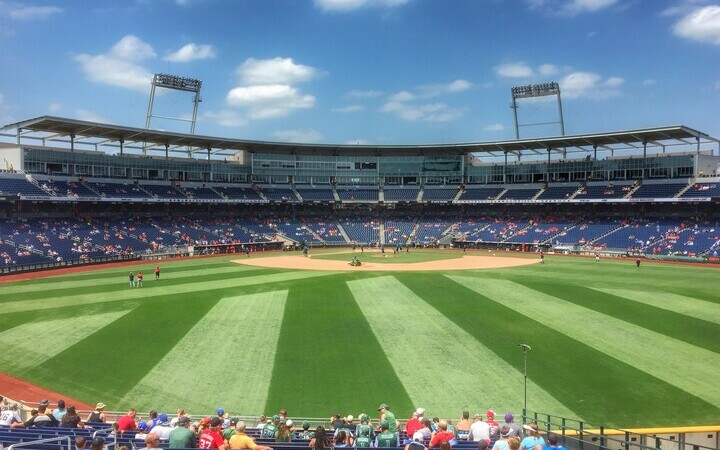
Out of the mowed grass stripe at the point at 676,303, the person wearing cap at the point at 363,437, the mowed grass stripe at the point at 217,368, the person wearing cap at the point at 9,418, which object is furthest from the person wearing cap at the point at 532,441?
the mowed grass stripe at the point at 676,303

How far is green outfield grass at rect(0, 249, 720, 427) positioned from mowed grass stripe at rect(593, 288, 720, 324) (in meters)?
0.14

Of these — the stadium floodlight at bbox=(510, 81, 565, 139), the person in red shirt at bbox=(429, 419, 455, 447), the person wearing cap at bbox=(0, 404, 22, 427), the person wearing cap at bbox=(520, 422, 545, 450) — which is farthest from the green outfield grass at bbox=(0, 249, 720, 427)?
the stadium floodlight at bbox=(510, 81, 565, 139)

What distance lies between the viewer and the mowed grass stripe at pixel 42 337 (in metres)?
21.1

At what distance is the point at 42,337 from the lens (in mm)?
24375

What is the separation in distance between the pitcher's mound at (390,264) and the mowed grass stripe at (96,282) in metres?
6.96

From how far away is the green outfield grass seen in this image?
16.8 meters

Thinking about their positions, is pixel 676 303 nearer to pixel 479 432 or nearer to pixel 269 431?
pixel 479 432

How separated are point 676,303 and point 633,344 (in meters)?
12.0

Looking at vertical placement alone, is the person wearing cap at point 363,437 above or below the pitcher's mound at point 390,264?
above

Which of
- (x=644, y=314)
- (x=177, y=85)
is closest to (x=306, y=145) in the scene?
(x=177, y=85)

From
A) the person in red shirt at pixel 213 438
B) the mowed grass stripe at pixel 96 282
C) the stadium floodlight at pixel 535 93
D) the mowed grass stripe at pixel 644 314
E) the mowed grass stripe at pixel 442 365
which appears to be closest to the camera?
the person in red shirt at pixel 213 438

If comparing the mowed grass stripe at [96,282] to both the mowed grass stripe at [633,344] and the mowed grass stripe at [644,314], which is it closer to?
the mowed grass stripe at [633,344]

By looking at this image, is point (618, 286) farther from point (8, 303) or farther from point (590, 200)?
point (8, 303)

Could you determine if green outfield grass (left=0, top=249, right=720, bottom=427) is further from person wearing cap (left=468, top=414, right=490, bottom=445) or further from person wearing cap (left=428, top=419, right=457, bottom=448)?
person wearing cap (left=428, top=419, right=457, bottom=448)
